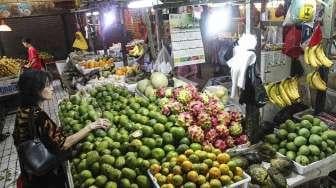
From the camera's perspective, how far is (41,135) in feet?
9.57

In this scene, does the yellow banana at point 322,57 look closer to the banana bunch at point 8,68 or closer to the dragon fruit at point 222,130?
the dragon fruit at point 222,130

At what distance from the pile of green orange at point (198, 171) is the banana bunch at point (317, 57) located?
6.10ft

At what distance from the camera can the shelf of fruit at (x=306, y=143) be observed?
2.94m

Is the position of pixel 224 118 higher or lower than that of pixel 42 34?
lower

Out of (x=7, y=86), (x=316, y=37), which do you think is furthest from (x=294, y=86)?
(x=7, y=86)

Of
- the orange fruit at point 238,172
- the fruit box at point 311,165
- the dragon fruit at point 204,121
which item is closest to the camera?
the orange fruit at point 238,172

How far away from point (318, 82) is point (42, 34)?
43.8 feet

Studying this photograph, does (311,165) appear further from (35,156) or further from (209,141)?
(35,156)

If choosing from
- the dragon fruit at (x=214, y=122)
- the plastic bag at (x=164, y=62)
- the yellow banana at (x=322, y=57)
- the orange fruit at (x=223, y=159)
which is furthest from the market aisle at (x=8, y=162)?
the yellow banana at (x=322, y=57)

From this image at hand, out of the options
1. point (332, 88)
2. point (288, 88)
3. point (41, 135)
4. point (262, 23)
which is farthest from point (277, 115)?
point (41, 135)

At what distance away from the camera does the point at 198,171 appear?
Answer: 2562mm

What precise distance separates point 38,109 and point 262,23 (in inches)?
112

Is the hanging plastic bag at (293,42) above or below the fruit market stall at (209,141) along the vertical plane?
above

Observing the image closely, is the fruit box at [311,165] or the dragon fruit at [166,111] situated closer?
the fruit box at [311,165]
